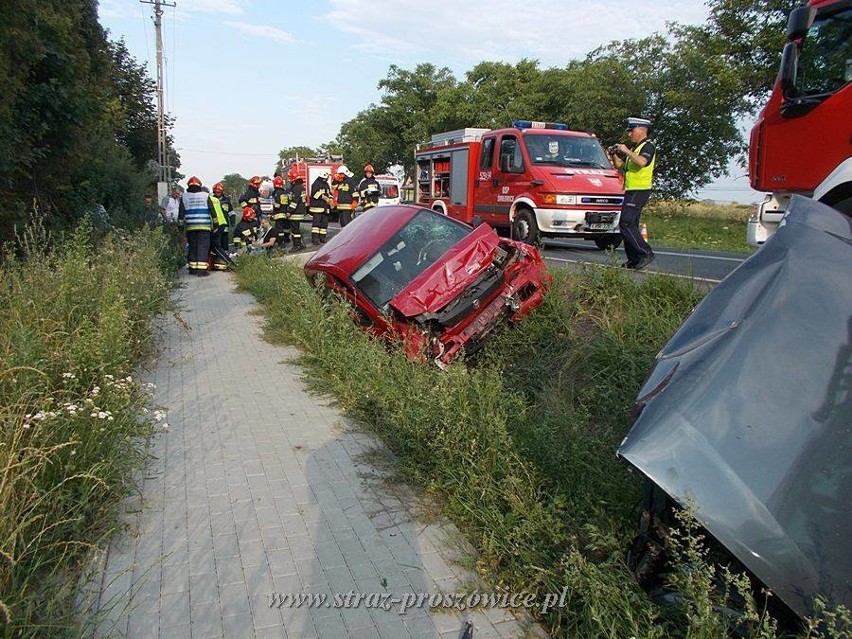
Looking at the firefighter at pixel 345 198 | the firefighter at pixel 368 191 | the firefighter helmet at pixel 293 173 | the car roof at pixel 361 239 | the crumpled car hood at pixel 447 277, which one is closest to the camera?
the crumpled car hood at pixel 447 277

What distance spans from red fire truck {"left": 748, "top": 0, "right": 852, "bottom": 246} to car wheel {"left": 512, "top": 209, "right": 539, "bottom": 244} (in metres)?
4.77

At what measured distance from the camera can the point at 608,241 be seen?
11.6 m

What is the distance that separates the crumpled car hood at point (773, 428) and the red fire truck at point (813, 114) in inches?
157

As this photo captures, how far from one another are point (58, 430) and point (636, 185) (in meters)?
6.79

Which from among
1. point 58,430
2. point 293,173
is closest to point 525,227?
point 58,430

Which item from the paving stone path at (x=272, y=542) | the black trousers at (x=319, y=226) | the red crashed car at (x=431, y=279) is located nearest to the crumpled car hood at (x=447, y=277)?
the red crashed car at (x=431, y=279)

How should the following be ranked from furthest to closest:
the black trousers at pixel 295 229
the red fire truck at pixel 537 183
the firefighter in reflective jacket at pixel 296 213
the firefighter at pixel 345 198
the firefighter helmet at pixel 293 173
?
the firefighter helmet at pixel 293 173 → the black trousers at pixel 295 229 → the firefighter in reflective jacket at pixel 296 213 → the firefighter at pixel 345 198 → the red fire truck at pixel 537 183

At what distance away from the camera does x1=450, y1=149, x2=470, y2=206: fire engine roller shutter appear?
45.5ft

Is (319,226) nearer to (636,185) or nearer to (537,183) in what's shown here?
(537,183)

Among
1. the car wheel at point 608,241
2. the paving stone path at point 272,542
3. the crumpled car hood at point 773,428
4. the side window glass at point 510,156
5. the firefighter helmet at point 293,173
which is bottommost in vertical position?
the paving stone path at point 272,542

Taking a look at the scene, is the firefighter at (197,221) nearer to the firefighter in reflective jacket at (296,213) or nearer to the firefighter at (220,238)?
the firefighter at (220,238)

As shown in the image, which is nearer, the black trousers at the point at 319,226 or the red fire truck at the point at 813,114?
the red fire truck at the point at 813,114

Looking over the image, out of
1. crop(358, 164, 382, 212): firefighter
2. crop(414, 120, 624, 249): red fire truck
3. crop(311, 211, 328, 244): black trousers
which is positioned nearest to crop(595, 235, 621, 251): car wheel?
crop(414, 120, 624, 249): red fire truck

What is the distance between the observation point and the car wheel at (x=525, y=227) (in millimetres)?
11125
